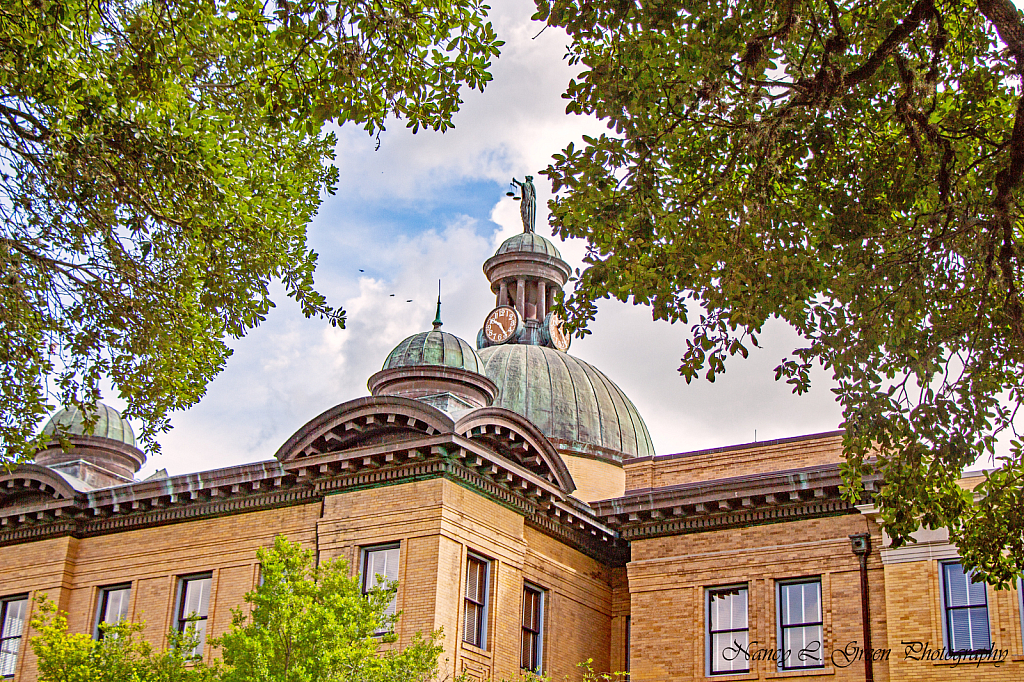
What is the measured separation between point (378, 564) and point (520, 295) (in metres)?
25.8

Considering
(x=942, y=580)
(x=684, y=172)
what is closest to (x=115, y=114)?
(x=684, y=172)

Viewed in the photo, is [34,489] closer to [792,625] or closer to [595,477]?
[595,477]

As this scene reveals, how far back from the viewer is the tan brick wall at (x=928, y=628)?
22.0 m

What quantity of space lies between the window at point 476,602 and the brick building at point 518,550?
5 cm

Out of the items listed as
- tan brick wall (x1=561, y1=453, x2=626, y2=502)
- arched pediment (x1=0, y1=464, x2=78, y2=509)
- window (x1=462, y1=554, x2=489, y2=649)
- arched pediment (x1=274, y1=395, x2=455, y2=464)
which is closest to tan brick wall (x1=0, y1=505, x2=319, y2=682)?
arched pediment (x1=0, y1=464, x2=78, y2=509)

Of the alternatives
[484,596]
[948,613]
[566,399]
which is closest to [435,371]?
[484,596]

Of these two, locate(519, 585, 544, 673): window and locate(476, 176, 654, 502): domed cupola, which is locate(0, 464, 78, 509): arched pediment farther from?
locate(476, 176, 654, 502): domed cupola

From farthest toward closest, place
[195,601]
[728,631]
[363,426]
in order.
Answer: [195,601] < [363,426] < [728,631]

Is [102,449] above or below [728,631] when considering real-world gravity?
above

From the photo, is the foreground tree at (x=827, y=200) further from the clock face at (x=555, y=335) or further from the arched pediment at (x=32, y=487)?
the clock face at (x=555, y=335)

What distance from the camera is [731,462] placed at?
27734 mm

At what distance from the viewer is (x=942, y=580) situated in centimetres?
2305

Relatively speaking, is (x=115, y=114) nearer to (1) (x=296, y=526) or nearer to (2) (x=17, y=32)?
(2) (x=17, y=32)

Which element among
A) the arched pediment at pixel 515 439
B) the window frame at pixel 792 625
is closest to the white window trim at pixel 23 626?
the arched pediment at pixel 515 439
